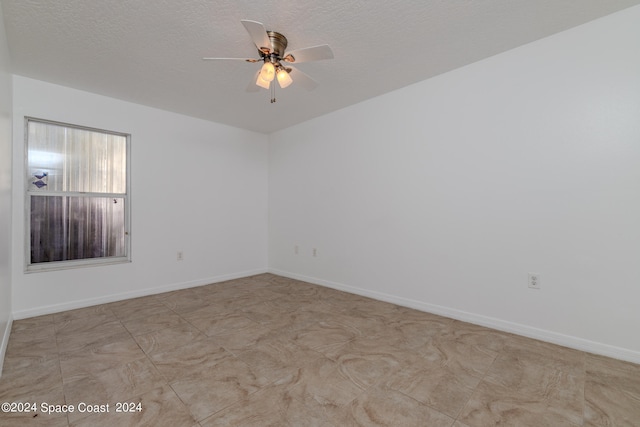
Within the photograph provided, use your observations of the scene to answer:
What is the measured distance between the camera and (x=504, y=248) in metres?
2.58

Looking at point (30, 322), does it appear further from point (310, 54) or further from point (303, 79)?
point (310, 54)

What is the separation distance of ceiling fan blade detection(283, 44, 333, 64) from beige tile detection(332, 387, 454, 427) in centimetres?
224

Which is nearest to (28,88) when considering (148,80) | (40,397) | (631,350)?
(148,80)

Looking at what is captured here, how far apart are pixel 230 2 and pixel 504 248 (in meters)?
2.98

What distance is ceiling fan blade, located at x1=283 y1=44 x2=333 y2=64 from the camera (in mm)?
1928

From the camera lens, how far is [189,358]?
2.09 m

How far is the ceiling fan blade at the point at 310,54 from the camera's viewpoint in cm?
193

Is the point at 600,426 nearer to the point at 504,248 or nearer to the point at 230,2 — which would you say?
the point at 504,248

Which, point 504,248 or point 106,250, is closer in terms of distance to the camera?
point 504,248

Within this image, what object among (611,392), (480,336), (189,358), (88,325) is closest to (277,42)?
(189,358)

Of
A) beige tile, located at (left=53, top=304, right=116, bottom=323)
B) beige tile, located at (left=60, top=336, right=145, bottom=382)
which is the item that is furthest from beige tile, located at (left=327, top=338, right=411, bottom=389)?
beige tile, located at (left=53, top=304, right=116, bottom=323)

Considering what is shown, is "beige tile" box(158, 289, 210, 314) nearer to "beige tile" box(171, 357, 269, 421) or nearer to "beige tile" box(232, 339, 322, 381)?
"beige tile" box(232, 339, 322, 381)

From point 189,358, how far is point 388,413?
1.46 metres

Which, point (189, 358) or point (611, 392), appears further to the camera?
point (189, 358)
